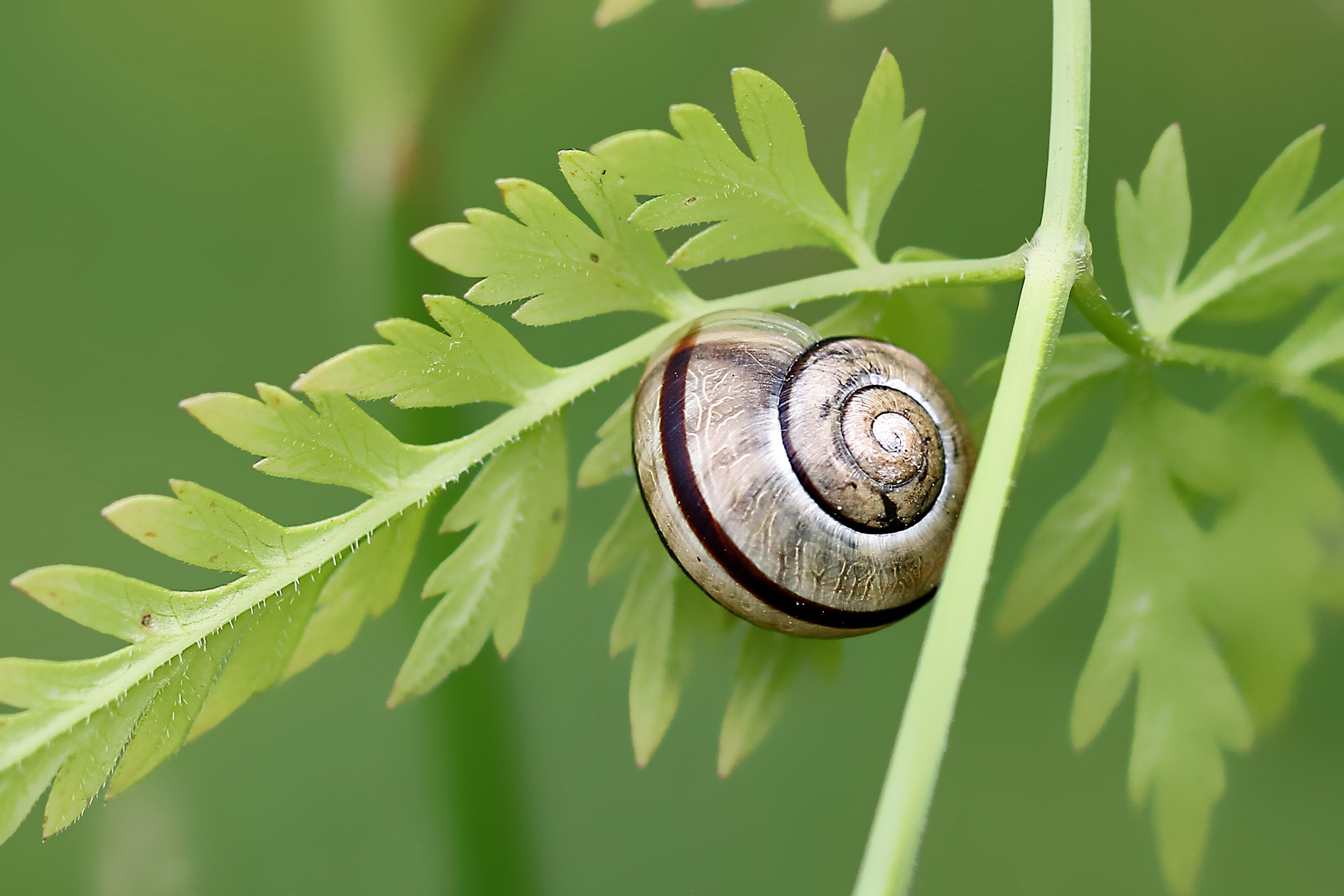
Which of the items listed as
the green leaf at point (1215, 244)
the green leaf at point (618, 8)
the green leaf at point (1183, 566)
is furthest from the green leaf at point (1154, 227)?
the green leaf at point (618, 8)

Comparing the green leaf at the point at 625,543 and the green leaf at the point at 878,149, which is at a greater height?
the green leaf at the point at 878,149

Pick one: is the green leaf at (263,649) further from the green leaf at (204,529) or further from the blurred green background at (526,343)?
the blurred green background at (526,343)

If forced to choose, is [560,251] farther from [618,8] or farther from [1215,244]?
[1215,244]

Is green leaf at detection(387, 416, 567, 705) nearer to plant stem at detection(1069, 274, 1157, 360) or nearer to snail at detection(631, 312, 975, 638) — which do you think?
snail at detection(631, 312, 975, 638)

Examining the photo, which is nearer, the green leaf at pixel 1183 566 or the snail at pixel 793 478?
the snail at pixel 793 478

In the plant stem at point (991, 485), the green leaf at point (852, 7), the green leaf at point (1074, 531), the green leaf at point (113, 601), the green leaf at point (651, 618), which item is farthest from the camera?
the green leaf at point (852, 7)

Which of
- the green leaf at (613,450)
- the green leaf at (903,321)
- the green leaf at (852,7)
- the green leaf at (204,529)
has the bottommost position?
the green leaf at (204,529)
